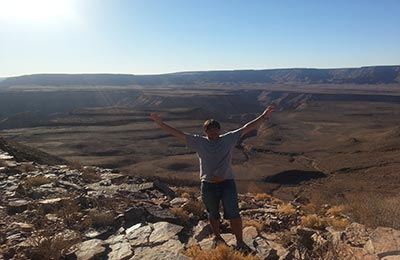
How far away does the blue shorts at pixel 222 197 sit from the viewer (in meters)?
4.97

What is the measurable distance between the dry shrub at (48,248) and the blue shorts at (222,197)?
5.40 feet

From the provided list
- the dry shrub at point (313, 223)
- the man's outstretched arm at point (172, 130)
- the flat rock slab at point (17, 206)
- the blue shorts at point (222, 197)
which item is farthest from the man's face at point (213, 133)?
the flat rock slab at point (17, 206)

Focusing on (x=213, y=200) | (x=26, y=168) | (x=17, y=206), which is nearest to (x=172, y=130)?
(x=213, y=200)

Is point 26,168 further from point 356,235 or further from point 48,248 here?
point 356,235

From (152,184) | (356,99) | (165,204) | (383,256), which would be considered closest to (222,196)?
(383,256)

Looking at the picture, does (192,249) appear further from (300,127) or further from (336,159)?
(300,127)

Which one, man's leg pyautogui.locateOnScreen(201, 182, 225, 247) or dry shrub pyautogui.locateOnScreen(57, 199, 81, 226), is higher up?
man's leg pyautogui.locateOnScreen(201, 182, 225, 247)

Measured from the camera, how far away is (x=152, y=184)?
10.4 metres

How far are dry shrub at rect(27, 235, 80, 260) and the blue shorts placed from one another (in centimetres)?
165

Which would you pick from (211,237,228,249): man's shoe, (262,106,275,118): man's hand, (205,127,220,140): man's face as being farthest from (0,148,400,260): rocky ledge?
(262,106,275,118): man's hand

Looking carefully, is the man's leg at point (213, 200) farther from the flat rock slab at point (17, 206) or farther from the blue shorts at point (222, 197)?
the flat rock slab at point (17, 206)

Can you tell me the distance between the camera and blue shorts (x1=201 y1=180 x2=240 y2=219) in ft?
16.3

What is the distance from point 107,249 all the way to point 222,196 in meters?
1.54

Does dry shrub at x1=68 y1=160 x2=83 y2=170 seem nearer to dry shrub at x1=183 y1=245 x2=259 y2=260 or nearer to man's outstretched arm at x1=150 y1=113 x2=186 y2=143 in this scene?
man's outstretched arm at x1=150 y1=113 x2=186 y2=143
